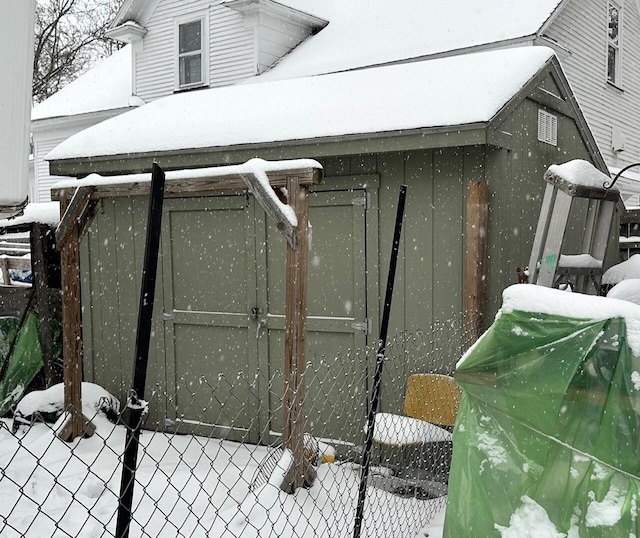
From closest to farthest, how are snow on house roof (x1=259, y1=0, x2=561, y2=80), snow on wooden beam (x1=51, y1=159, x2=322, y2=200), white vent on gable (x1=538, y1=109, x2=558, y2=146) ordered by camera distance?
snow on wooden beam (x1=51, y1=159, x2=322, y2=200) → white vent on gable (x1=538, y1=109, x2=558, y2=146) → snow on house roof (x1=259, y1=0, x2=561, y2=80)

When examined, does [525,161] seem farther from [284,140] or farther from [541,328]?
[541,328]

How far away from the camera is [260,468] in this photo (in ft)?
13.8

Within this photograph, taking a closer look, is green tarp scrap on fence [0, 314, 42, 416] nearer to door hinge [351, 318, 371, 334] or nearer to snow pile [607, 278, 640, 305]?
door hinge [351, 318, 371, 334]

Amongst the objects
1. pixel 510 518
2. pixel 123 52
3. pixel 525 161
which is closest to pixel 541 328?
pixel 510 518

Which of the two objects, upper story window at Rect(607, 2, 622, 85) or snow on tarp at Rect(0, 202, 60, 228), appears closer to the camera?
snow on tarp at Rect(0, 202, 60, 228)

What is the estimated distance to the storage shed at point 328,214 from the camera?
4793 millimetres

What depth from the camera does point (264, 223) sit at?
17.9 feet

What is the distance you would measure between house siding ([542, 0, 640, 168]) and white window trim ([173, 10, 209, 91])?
612 centimetres

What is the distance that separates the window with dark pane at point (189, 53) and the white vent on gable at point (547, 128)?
8.26 meters

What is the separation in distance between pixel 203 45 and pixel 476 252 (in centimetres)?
917

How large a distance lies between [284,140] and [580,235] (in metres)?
2.93

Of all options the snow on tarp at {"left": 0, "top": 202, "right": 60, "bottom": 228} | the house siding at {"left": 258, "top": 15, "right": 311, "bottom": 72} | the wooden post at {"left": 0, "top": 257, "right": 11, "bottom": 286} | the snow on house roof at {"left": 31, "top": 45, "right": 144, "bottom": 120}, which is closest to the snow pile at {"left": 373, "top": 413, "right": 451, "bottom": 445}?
the snow on tarp at {"left": 0, "top": 202, "right": 60, "bottom": 228}

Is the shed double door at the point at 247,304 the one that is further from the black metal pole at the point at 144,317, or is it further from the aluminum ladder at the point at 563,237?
the black metal pole at the point at 144,317

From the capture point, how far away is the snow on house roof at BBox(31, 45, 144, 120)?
1423 centimetres
